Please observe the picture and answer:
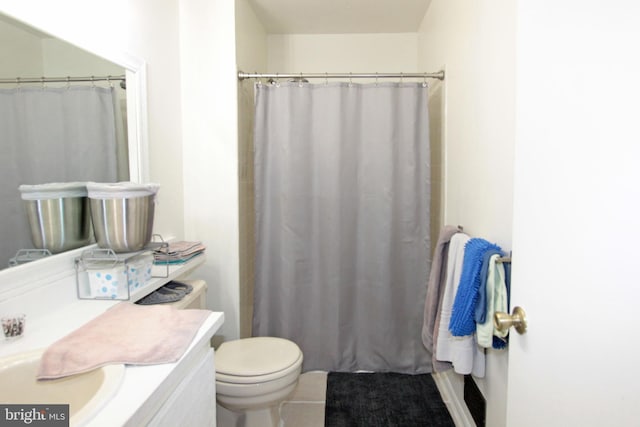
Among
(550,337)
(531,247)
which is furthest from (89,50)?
(550,337)

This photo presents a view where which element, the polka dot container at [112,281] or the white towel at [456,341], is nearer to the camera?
the polka dot container at [112,281]

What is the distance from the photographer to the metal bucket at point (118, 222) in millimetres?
1245

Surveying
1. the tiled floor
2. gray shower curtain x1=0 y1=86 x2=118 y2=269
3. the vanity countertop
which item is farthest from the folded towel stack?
the tiled floor

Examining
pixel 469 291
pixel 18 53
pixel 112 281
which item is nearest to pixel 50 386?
pixel 112 281

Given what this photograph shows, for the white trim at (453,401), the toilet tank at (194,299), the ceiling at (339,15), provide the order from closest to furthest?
the toilet tank at (194,299) < the white trim at (453,401) < the ceiling at (339,15)

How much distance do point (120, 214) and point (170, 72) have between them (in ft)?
3.56

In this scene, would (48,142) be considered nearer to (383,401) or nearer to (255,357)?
(255,357)

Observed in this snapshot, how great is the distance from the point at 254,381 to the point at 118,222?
0.82 metres

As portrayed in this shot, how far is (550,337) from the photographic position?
29.0 inches

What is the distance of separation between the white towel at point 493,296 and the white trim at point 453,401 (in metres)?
0.69

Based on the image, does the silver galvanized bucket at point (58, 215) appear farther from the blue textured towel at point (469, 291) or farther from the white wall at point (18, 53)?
the blue textured towel at point (469, 291)

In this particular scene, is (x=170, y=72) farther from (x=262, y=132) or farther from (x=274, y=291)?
(x=274, y=291)

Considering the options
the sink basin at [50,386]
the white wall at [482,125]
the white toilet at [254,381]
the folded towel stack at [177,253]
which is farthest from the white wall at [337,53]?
the sink basin at [50,386]

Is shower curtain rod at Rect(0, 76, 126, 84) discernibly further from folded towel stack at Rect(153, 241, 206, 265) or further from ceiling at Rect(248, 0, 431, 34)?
ceiling at Rect(248, 0, 431, 34)
